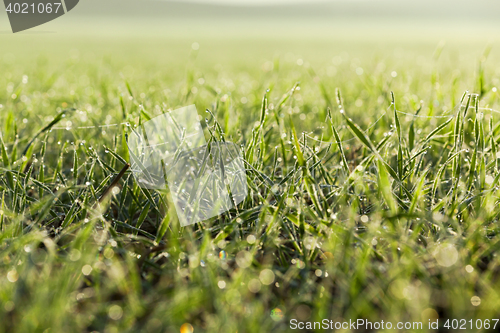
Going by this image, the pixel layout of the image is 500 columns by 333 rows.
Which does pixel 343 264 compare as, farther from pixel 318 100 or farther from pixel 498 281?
pixel 318 100

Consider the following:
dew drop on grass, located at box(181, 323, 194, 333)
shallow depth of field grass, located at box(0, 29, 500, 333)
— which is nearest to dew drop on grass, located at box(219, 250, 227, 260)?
shallow depth of field grass, located at box(0, 29, 500, 333)

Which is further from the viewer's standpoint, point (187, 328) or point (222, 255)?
point (222, 255)

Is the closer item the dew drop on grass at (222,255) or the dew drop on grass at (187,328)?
the dew drop on grass at (187,328)

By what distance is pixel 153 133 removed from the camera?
57.6 inches

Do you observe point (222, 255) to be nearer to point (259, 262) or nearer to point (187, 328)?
point (259, 262)

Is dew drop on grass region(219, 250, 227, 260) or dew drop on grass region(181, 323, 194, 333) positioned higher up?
dew drop on grass region(219, 250, 227, 260)

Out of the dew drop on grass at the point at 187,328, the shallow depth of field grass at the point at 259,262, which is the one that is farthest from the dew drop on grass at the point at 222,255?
the dew drop on grass at the point at 187,328

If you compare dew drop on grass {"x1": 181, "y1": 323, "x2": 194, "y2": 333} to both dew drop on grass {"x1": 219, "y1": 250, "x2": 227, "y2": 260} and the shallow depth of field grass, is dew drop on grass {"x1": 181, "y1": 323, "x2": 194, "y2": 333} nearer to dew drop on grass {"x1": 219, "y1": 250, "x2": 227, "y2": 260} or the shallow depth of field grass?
the shallow depth of field grass

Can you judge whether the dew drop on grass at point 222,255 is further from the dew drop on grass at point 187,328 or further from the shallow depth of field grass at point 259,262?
the dew drop on grass at point 187,328

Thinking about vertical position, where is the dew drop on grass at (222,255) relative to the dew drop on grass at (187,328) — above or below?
above

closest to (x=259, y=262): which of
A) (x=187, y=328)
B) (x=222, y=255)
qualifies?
(x=222, y=255)

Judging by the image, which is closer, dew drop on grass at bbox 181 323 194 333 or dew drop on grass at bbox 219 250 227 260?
dew drop on grass at bbox 181 323 194 333

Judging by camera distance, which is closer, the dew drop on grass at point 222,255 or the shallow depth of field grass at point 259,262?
the shallow depth of field grass at point 259,262

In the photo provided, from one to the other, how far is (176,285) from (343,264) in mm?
355
